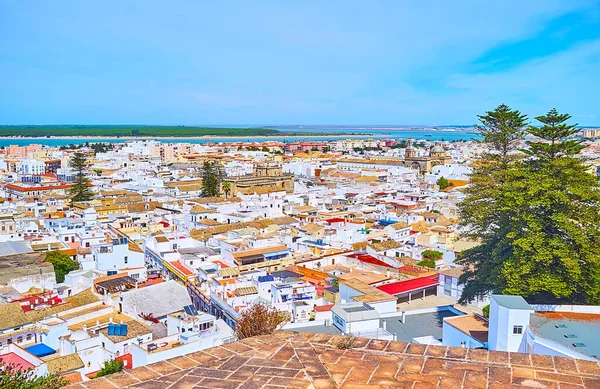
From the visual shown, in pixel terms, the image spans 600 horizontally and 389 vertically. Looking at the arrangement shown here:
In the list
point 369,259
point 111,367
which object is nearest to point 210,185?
point 369,259

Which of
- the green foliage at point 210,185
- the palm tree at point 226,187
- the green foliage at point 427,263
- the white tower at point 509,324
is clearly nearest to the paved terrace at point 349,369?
the white tower at point 509,324

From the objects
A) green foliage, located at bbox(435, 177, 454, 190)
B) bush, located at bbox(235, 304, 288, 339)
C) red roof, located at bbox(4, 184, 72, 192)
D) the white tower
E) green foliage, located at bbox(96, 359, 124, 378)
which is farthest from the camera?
green foliage, located at bbox(435, 177, 454, 190)

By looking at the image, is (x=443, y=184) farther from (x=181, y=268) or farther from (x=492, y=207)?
(x=492, y=207)

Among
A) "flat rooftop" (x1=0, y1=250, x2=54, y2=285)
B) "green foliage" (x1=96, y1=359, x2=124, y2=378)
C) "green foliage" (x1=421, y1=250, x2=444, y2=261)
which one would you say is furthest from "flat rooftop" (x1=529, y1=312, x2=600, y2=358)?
"flat rooftop" (x1=0, y1=250, x2=54, y2=285)

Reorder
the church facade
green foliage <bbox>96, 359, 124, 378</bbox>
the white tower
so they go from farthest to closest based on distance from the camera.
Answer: the church facade, green foliage <bbox>96, 359, 124, 378</bbox>, the white tower

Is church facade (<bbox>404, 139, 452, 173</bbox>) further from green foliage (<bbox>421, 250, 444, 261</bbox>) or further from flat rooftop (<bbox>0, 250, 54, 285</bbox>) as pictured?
flat rooftop (<bbox>0, 250, 54, 285</bbox>)

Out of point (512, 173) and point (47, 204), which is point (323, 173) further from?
point (512, 173)

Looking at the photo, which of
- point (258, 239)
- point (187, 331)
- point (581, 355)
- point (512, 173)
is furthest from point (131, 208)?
point (581, 355)
